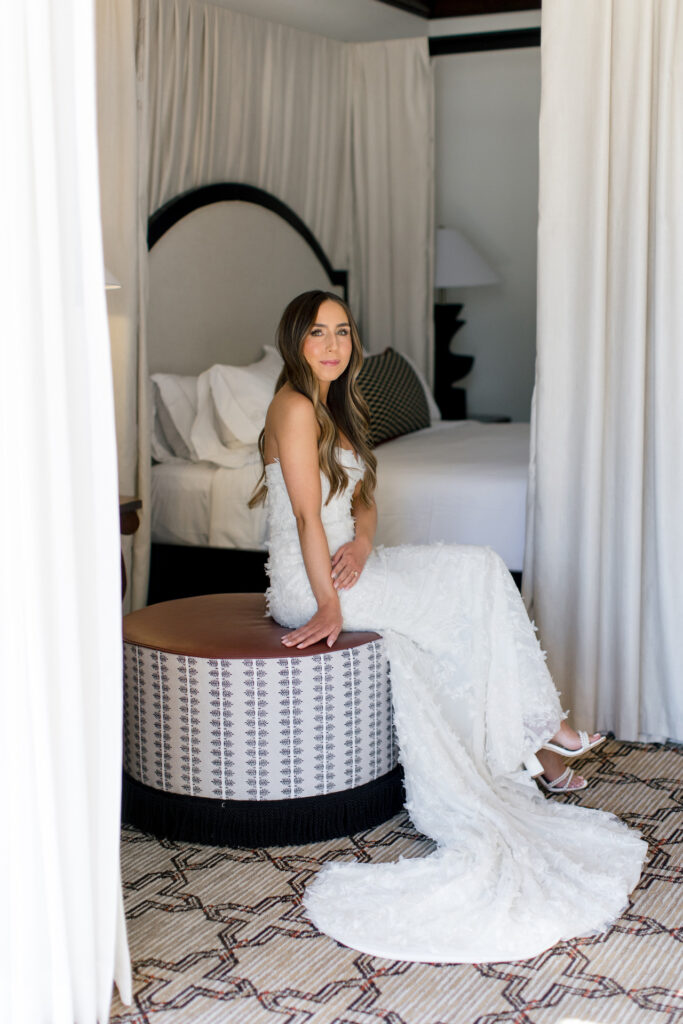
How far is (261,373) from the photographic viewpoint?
4.39m

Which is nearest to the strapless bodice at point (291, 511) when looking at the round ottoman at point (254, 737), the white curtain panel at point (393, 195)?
the round ottoman at point (254, 737)

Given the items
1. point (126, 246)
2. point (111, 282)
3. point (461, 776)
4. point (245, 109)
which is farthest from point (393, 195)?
point (461, 776)

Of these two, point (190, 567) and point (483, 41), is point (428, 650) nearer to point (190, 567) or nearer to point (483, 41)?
point (190, 567)

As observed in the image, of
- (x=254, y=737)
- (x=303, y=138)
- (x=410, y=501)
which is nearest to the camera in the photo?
(x=254, y=737)

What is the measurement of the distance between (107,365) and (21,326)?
15 centimetres

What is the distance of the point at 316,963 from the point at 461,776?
0.66 metres

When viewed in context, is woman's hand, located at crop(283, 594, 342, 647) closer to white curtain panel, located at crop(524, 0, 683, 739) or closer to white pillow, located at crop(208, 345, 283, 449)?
white curtain panel, located at crop(524, 0, 683, 739)

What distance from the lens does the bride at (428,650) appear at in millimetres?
2445

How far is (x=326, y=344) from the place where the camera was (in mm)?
2883

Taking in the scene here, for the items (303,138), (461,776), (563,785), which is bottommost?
(563,785)

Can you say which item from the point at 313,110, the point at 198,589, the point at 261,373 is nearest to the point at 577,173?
the point at 261,373

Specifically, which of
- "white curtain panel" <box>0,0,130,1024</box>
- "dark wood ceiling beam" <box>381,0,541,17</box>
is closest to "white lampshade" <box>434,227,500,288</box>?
"dark wood ceiling beam" <box>381,0,541,17</box>

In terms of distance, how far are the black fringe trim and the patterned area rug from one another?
3cm

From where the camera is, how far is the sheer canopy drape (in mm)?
4211
